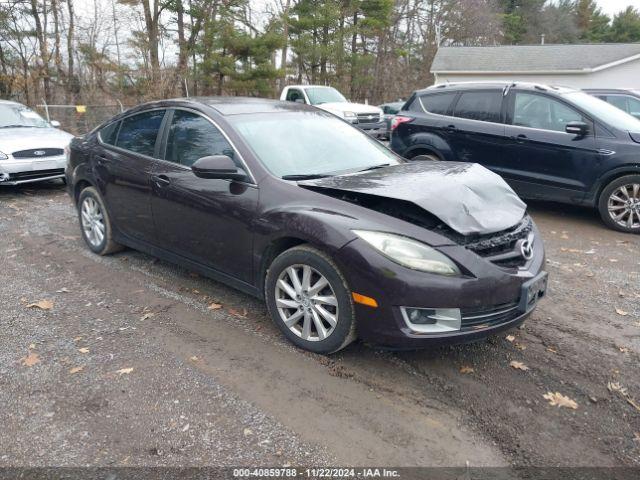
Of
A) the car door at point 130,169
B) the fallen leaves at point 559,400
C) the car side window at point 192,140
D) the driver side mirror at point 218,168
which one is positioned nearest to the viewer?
the fallen leaves at point 559,400

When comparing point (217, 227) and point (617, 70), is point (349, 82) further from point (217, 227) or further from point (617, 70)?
point (217, 227)

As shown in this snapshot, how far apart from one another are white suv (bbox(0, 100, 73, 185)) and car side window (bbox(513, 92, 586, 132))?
681 centimetres

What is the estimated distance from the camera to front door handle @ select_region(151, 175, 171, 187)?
426 cm

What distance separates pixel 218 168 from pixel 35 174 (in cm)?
643

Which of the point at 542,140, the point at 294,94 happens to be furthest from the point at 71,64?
the point at 542,140

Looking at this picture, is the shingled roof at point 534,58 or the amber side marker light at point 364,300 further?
the shingled roof at point 534,58

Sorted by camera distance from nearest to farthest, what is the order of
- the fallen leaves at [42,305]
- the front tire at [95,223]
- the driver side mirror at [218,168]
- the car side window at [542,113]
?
the driver side mirror at [218,168]
the fallen leaves at [42,305]
the front tire at [95,223]
the car side window at [542,113]

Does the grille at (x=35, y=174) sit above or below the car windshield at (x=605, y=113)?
below

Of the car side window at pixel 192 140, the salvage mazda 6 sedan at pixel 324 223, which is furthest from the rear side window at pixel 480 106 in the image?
the car side window at pixel 192 140

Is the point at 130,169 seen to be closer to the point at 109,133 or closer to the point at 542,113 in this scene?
the point at 109,133

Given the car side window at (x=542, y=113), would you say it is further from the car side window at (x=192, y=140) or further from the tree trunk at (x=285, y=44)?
the tree trunk at (x=285, y=44)

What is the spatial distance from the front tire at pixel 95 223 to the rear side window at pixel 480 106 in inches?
202

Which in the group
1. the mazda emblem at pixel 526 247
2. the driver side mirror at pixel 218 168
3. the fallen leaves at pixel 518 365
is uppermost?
the driver side mirror at pixel 218 168

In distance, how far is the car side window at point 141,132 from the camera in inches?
181
